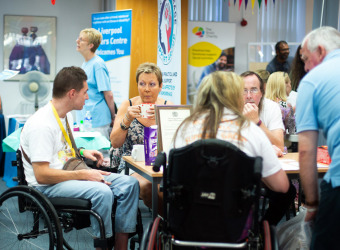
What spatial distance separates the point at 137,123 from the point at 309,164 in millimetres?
1633

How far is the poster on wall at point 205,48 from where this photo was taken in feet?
26.1

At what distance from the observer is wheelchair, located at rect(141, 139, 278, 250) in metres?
1.88

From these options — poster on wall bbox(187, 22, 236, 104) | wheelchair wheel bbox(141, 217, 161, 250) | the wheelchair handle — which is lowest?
wheelchair wheel bbox(141, 217, 161, 250)

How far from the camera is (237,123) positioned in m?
1.98


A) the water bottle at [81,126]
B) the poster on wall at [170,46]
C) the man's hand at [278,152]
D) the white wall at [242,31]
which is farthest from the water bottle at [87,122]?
the white wall at [242,31]

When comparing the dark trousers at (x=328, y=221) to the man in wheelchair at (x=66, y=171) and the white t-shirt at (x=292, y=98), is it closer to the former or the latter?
the man in wheelchair at (x=66, y=171)

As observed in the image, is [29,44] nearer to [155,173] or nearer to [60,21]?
[60,21]

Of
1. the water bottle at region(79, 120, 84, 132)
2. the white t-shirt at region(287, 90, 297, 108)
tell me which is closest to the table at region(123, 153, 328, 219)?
the water bottle at region(79, 120, 84, 132)

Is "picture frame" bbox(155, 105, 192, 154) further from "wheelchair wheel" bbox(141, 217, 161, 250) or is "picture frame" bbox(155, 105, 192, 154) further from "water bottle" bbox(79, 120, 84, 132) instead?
"water bottle" bbox(79, 120, 84, 132)

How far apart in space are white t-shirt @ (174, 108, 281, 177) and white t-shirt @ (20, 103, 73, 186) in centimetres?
88

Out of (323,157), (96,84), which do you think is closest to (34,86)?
(96,84)

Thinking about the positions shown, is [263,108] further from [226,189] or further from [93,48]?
[93,48]

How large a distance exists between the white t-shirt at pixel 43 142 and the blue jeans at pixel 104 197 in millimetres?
144

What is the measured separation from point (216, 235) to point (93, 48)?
3.66 m
